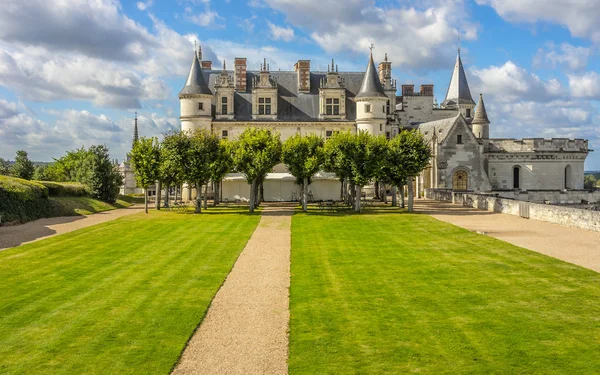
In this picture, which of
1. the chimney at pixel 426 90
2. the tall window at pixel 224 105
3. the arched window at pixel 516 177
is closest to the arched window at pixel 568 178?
the arched window at pixel 516 177

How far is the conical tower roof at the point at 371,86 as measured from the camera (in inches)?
1773

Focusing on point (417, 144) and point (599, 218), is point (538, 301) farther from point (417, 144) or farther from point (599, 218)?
point (417, 144)

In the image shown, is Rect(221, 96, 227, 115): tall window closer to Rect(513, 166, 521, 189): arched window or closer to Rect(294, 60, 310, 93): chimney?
Rect(294, 60, 310, 93): chimney

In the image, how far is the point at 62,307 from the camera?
1114cm

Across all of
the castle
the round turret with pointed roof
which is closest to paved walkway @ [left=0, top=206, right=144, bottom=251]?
the castle

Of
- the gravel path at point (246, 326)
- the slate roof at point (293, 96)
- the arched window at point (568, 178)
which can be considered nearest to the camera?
the gravel path at point (246, 326)

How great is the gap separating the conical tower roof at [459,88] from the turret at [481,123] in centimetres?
826

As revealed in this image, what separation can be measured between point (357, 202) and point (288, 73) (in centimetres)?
2207

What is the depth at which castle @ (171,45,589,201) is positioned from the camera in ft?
148

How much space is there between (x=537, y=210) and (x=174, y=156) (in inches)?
842

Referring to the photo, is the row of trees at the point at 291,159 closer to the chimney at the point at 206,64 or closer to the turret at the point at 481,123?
the turret at the point at 481,123

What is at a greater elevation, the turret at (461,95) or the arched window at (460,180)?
the turret at (461,95)

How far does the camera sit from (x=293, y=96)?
1916 inches

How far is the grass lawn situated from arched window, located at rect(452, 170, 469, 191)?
28.1 metres
